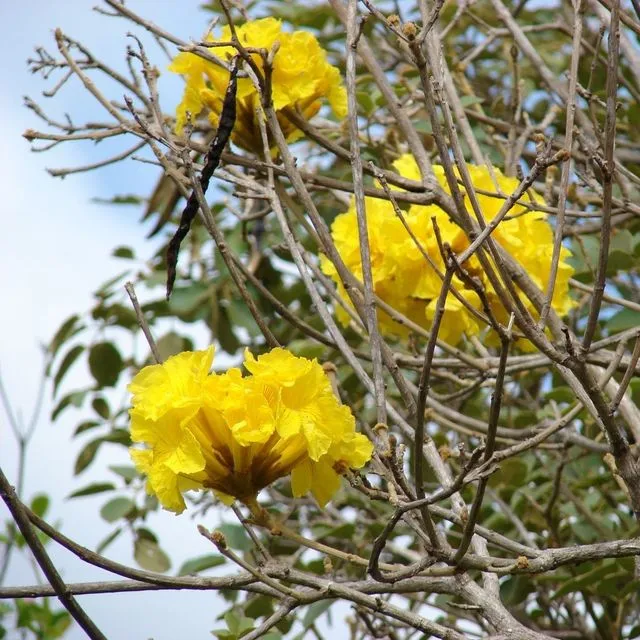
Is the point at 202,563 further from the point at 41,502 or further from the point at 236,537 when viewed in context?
the point at 41,502

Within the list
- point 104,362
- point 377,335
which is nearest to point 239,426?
point 377,335

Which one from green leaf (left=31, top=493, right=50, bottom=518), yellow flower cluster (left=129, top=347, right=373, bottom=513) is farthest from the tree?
green leaf (left=31, top=493, right=50, bottom=518)

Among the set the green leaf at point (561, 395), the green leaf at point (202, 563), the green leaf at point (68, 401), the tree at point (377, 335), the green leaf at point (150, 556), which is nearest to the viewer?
the tree at point (377, 335)

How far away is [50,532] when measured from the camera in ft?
2.77

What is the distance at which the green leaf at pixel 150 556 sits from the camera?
7.49 ft

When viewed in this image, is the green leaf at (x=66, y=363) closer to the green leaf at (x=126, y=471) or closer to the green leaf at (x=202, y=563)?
the green leaf at (x=126, y=471)

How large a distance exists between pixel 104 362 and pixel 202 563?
660 millimetres

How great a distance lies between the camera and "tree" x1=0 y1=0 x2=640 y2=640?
3.26ft

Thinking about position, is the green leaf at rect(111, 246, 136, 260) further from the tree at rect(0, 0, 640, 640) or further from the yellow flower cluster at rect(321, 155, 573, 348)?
the yellow flower cluster at rect(321, 155, 573, 348)

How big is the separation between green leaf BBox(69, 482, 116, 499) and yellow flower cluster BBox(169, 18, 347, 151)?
3.93 ft

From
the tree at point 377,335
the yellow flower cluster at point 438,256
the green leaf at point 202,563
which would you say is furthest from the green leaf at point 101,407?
the yellow flower cluster at point 438,256

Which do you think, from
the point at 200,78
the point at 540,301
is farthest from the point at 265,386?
the point at 200,78

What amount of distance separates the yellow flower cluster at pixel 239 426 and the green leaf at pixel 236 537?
1011mm

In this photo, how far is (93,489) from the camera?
2.39m
